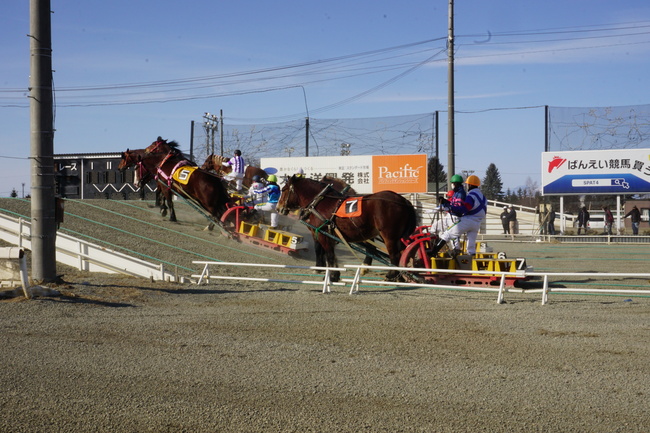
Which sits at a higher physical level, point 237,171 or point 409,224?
point 237,171

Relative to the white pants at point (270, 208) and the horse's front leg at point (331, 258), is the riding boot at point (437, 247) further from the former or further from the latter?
the white pants at point (270, 208)

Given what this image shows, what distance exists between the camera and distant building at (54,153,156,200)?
32594 mm

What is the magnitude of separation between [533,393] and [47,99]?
8.91 meters

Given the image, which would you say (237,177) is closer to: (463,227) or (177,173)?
(177,173)

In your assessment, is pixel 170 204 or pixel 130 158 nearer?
pixel 130 158

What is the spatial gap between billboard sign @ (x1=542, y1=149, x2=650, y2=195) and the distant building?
792 inches

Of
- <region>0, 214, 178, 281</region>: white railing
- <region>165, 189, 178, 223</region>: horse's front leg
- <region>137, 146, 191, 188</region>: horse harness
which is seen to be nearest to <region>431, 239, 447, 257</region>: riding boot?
<region>0, 214, 178, 281</region>: white railing

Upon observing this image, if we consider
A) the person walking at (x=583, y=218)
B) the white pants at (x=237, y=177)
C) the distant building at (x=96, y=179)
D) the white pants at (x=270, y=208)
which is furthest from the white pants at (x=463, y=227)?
the person walking at (x=583, y=218)

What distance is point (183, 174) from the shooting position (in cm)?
1620

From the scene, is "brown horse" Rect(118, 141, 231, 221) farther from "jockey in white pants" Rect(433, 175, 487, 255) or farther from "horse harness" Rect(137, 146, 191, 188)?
"jockey in white pants" Rect(433, 175, 487, 255)

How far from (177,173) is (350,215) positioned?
19.4 feet

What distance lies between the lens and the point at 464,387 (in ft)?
17.9

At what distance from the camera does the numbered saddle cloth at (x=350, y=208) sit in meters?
12.2

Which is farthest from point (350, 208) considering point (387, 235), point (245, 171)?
point (245, 171)
